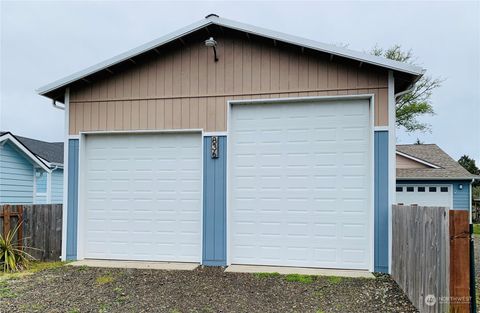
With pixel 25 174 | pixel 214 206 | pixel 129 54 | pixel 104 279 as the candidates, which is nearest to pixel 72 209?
pixel 104 279

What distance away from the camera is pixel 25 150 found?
1171cm

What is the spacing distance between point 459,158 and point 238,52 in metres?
32.4

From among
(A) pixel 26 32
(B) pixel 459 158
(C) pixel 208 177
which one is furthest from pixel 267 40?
(B) pixel 459 158

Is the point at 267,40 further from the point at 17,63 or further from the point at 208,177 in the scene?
the point at 17,63

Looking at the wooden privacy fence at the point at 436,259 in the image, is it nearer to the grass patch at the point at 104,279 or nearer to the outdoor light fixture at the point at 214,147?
the outdoor light fixture at the point at 214,147

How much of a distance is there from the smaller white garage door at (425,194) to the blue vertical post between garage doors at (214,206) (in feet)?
37.9

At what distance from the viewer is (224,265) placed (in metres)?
6.36

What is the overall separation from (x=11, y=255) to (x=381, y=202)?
678 cm

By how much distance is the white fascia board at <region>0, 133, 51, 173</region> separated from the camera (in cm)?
1075

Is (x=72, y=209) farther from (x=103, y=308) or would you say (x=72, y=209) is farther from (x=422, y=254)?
(x=422, y=254)

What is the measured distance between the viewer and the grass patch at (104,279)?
17.8 feet

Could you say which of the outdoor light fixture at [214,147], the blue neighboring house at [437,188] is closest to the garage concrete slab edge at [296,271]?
the outdoor light fixture at [214,147]

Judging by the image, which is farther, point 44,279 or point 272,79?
point 272,79

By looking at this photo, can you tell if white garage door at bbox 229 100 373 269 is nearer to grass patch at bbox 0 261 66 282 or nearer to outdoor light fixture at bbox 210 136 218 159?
outdoor light fixture at bbox 210 136 218 159
